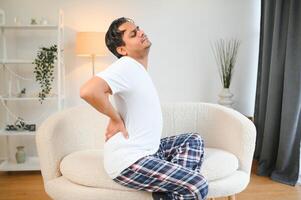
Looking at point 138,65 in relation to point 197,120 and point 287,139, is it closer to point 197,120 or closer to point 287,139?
point 197,120

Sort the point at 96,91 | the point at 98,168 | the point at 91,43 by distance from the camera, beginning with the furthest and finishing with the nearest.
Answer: the point at 91,43 < the point at 98,168 < the point at 96,91

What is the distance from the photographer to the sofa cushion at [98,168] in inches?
60.7

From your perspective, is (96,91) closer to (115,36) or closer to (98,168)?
(115,36)

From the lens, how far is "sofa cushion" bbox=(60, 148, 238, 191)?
1541 millimetres

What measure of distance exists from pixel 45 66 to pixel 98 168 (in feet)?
5.02

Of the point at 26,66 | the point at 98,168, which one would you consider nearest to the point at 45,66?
the point at 26,66

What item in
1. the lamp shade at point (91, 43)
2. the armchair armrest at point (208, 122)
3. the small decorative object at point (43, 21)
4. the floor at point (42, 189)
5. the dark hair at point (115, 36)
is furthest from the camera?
the small decorative object at point (43, 21)

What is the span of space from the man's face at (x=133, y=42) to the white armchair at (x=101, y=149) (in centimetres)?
62

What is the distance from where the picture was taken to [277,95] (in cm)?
265

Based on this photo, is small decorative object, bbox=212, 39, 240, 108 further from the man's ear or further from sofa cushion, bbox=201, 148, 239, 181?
the man's ear

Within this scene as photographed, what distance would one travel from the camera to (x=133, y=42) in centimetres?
146

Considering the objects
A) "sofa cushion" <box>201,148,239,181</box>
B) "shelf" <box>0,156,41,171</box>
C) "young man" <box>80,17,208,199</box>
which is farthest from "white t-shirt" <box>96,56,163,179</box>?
"shelf" <box>0,156,41,171</box>

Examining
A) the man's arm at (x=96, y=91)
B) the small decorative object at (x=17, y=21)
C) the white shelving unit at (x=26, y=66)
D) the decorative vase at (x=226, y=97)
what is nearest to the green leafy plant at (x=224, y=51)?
the decorative vase at (x=226, y=97)

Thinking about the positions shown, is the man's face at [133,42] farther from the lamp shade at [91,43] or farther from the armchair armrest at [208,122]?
the lamp shade at [91,43]
